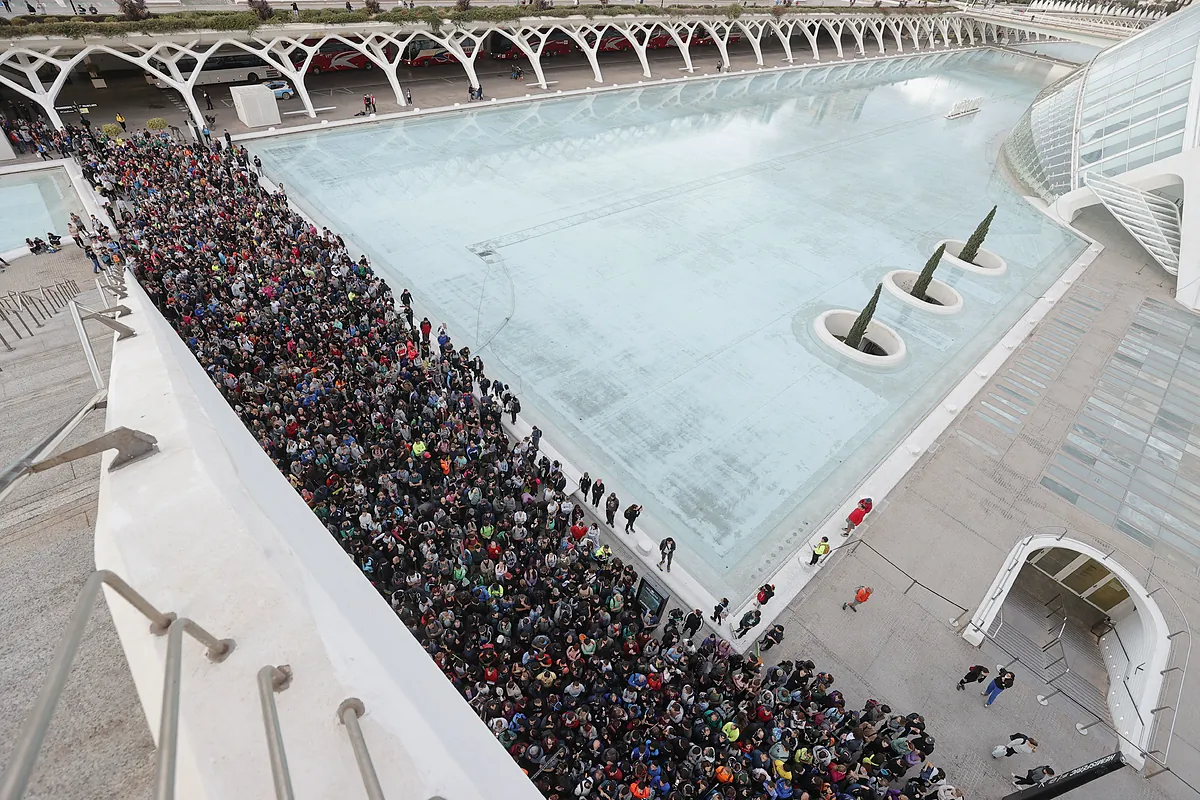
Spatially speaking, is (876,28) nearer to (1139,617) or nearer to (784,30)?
(784,30)

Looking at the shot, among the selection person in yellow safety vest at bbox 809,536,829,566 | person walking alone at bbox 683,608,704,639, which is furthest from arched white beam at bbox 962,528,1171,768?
person walking alone at bbox 683,608,704,639

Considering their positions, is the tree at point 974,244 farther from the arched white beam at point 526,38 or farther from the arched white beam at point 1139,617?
the arched white beam at point 526,38

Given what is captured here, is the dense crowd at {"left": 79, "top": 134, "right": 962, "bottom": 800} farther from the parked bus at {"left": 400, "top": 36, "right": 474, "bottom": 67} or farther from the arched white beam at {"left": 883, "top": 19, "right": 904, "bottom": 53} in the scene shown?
the arched white beam at {"left": 883, "top": 19, "right": 904, "bottom": 53}

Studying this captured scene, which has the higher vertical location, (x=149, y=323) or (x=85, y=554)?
(x=149, y=323)

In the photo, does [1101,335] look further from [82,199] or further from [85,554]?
[82,199]

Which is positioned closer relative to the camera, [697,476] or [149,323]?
[149,323]

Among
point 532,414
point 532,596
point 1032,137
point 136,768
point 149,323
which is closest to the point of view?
point 136,768

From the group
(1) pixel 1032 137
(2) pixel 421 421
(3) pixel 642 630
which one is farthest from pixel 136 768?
(1) pixel 1032 137
